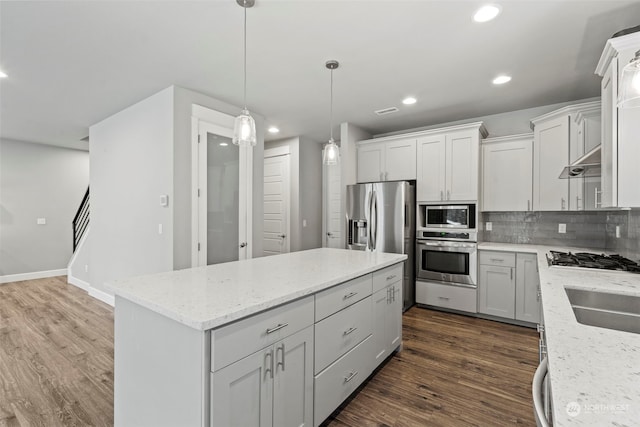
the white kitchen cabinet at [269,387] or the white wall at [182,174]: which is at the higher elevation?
the white wall at [182,174]

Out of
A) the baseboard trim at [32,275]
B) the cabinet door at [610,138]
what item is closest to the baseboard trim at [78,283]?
the baseboard trim at [32,275]

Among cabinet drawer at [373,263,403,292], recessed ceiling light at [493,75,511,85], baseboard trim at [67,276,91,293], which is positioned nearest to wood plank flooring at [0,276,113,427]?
baseboard trim at [67,276,91,293]

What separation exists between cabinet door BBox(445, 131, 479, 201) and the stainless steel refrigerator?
1.70 feet

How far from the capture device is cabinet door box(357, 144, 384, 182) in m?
4.44

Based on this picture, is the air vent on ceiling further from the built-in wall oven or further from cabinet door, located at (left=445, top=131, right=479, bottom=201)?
the built-in wall oven

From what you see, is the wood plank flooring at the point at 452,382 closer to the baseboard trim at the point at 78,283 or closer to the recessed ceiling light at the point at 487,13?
the recessed ceiling light at the point at 487,13

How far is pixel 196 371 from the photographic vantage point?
1.18 m

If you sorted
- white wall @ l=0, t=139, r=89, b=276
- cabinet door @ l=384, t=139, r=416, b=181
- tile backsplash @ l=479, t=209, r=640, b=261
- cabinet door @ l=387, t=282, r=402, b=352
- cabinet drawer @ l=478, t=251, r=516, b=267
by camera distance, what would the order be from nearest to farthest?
cabinet door @ l=387, t=282, r=402, b=352, tile backsplash @ l=479, t=209, r=640, b=261, cabinet drawer @ l=478, t=251, r=516, b=267, cabinet door @ l=384, t=139, r=416, b=181, white wall @ l=0, t=139, r=89, b=276

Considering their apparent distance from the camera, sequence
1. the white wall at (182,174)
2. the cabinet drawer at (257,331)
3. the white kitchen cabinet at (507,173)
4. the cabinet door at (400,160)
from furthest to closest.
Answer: the cabinet door at (400,160) → the white kitchen cabinet at (507,173) → the white wall at (182,174) → the cabinet drawer at (257,331)

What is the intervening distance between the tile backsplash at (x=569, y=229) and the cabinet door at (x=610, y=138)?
865 millimetres

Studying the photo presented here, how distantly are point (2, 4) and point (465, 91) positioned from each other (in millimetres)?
3935

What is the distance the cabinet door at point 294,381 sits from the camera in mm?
1452

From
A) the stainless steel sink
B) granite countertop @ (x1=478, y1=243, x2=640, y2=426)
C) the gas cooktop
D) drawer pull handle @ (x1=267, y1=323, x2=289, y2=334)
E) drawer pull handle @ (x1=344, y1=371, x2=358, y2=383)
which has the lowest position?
drawer pull handle @ (x1=344, y1=371, x2=358, y2=383)

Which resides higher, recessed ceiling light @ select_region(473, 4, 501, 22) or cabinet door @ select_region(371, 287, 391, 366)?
recessed ceiling light @ select_region(473, 4, 501, 22)
